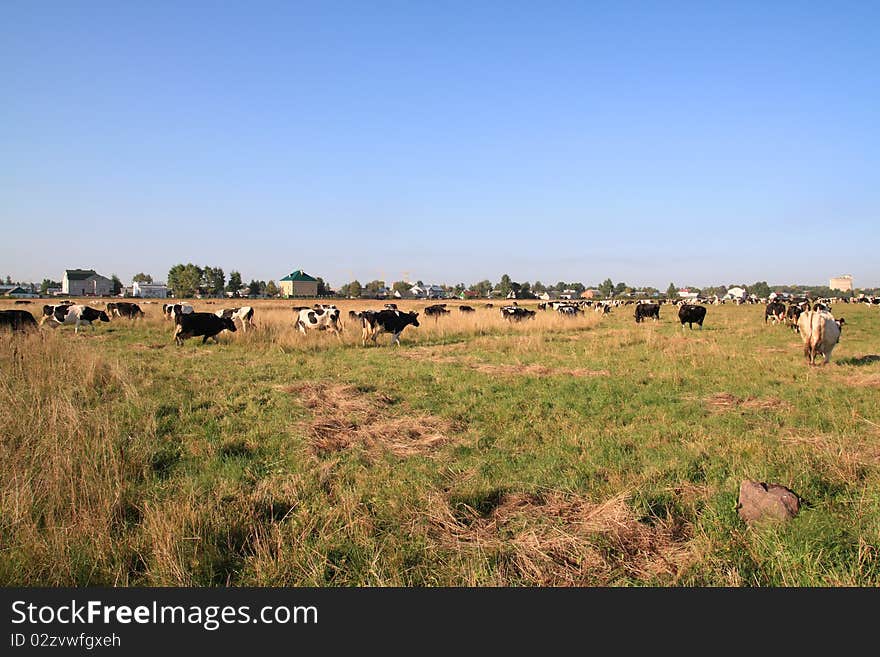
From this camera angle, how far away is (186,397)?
8.57 meters

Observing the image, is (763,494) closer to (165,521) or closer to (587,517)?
(587,517)

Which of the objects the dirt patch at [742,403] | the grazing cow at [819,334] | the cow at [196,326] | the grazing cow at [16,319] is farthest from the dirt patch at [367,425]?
the grazing cow at [16,319]

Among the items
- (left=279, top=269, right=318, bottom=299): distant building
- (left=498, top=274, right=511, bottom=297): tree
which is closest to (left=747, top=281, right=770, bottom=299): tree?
(left=498, top=274, right=511, bottom=297): tree

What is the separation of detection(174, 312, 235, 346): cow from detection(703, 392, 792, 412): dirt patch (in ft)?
58.3

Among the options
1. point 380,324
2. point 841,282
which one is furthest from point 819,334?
point 841,282

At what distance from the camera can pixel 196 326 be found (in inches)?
739

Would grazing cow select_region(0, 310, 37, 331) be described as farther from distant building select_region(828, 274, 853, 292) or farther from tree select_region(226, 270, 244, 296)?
distant building select_region(828, 274, 853, 292)

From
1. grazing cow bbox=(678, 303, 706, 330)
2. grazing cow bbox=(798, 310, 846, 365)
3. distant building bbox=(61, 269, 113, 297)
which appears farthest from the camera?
distant building bbox=(61, 269, 113, 297)

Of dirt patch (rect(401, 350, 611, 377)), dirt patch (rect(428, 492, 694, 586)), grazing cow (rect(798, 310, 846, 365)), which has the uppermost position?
grazing cow (rect(798, 310, 846, 365))

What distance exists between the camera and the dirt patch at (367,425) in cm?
631

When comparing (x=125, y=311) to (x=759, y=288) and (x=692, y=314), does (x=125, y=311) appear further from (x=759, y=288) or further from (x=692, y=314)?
(x=759, y=288)

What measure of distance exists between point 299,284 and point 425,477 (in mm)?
132595

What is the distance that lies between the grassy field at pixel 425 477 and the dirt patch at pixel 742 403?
0.07m

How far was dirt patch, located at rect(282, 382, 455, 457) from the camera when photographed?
6.31 meters
